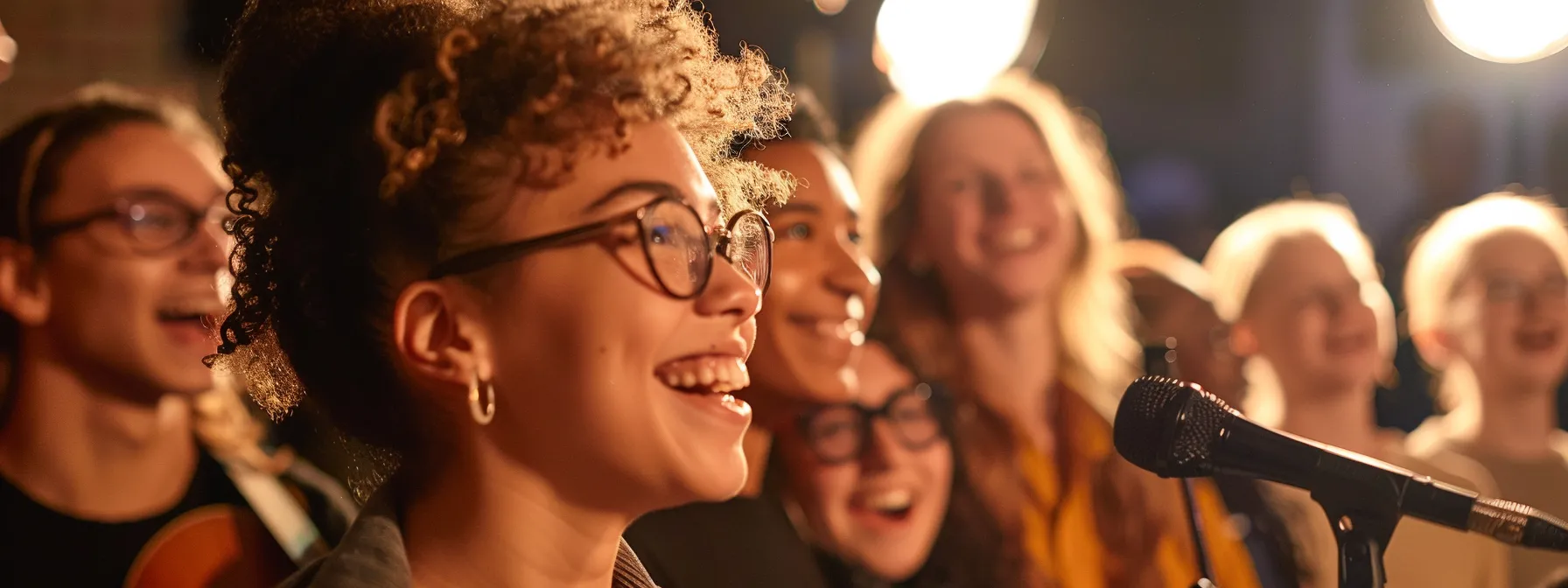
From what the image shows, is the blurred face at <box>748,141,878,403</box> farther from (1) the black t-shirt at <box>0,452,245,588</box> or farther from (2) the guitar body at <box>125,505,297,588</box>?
(1) the black t-shirt at <box>0,452,245,588</box>

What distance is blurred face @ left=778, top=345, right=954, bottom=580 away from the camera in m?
2.62

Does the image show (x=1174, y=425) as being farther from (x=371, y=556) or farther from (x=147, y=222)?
(x=147, y=222)

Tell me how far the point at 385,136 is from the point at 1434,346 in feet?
10.4

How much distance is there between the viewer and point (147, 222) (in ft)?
6.81

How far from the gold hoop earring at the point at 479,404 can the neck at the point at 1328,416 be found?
2432 millimetres

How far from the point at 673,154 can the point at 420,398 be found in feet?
1.27

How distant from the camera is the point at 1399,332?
354 centimetres

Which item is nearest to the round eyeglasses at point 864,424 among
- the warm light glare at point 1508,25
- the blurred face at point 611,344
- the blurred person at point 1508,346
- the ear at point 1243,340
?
the ear at point 1243,340

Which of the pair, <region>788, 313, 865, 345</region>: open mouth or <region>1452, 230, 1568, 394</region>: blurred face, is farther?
<region>1452, 230, 1568, 394</region>: blurred face

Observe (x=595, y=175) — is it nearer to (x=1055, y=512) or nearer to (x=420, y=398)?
(x=420, y=398)

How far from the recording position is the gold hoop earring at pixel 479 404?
1.29 meters

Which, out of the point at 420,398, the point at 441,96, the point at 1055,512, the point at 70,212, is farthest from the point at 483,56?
the point at 1055,512

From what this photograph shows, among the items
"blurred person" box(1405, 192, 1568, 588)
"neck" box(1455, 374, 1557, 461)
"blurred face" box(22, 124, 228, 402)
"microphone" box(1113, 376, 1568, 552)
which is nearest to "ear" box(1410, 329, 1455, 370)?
"blurred person" box(1405, 192, 1568, 588)

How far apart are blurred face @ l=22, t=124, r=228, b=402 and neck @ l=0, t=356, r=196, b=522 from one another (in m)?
0.03
